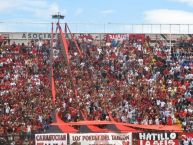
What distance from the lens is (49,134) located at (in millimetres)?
23703

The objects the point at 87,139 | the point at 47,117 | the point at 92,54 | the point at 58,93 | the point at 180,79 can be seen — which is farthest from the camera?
the point at 92,54

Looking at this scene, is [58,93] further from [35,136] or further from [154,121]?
[35,136]

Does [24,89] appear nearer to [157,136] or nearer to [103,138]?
[103,138]

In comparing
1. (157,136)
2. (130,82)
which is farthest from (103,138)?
(130,82)

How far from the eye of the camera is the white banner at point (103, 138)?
77.4 ft

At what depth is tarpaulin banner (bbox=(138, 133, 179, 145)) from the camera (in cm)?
2402

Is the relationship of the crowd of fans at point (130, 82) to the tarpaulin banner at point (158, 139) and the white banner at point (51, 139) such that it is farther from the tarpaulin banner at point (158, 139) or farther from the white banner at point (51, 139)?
the tarpaulin banner at point (158, 139)

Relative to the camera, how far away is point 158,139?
947 inches

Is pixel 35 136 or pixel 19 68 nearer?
pixel 35 136

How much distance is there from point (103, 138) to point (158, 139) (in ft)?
7.59

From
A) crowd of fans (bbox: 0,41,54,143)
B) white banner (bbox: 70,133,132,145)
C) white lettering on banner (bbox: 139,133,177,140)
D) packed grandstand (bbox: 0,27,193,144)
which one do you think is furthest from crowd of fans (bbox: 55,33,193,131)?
white lettering on banner (bbox: 139,133,177,140)

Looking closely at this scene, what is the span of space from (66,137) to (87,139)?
86cm

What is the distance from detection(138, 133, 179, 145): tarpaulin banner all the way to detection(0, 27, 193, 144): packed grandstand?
1.65 meters

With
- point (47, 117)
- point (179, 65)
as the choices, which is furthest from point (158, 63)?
point (47, 117)
